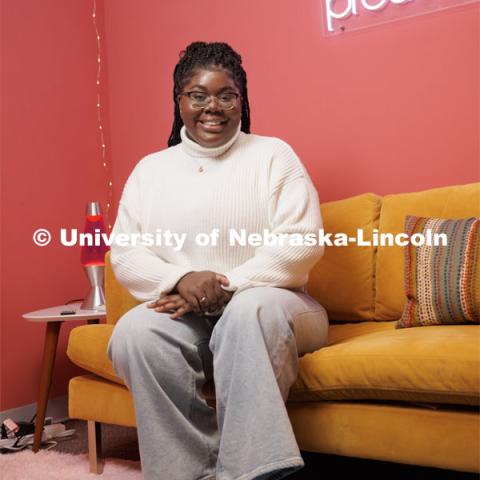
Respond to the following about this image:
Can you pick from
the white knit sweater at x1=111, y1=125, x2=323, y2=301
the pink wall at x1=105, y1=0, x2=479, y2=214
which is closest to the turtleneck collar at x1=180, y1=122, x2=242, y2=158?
the white knit sweater at x1=111, y1=125, x2=323, y2=301

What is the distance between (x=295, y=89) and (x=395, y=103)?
1.38ft

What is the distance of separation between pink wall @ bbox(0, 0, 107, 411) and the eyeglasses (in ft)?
3.64

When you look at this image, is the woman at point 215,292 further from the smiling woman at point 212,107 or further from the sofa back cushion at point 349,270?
the sofa back cushion at point 349,270

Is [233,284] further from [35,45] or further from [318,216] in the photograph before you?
[35,45]

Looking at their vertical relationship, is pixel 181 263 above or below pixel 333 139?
below

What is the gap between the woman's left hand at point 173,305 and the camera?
1.60m

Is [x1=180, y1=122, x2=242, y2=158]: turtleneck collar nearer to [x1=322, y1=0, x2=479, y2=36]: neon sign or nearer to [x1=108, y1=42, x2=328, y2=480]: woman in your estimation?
[x1=108, y1=42, x2=328, y2=480]: woman

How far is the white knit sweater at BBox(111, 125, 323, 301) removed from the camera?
1.68m

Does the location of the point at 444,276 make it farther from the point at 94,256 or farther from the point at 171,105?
the point at 171,105

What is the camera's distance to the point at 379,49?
2.40 metres

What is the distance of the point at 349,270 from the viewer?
214 centimetres

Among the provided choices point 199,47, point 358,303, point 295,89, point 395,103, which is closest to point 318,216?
point 358,303

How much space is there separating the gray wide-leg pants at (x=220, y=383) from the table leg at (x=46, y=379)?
828 millimetres

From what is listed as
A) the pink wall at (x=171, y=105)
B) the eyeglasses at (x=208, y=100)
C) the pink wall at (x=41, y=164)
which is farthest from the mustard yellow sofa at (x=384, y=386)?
the pink wall at (x=41, y=164)
